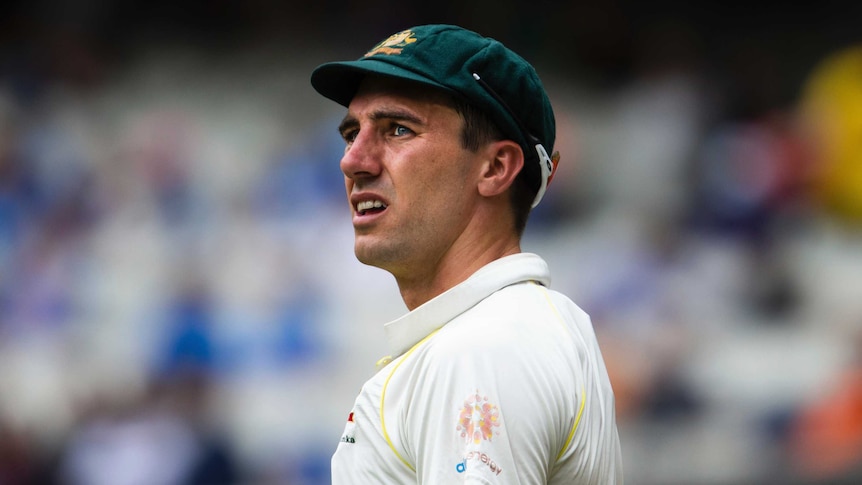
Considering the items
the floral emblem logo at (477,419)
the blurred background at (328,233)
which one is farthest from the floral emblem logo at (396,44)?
the blurred background at (328,233)

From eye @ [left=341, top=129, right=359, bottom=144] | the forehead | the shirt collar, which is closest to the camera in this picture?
the shirt collar

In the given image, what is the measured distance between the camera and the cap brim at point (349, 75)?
7.11 feet

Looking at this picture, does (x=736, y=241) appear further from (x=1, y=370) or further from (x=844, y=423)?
(x=1, y=370)

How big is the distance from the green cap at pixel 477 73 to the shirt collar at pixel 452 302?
0.25 m

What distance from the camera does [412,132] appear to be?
7.42 feet

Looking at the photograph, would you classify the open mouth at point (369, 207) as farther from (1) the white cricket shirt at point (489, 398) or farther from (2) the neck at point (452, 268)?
(1) the white cricket shirt at point (489, 398)

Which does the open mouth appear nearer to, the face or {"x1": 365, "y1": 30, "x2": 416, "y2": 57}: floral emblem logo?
the face

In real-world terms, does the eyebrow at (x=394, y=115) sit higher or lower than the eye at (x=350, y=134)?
lower

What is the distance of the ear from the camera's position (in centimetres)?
227

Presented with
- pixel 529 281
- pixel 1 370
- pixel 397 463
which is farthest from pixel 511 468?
pixel 1 370

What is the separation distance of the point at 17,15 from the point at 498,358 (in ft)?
21.2

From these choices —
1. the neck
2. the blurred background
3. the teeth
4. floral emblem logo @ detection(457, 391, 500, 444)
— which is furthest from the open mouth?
the blurred background

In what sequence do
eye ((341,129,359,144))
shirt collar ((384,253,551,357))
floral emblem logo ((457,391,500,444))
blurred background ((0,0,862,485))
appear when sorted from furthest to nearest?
blurred background ((0,0,862,485)), eye ((341,129,359,144)), shirt collar ((384,253,551,357)), floral emblem logo ((457,391,500,444))

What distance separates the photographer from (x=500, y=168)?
2.29 meters
